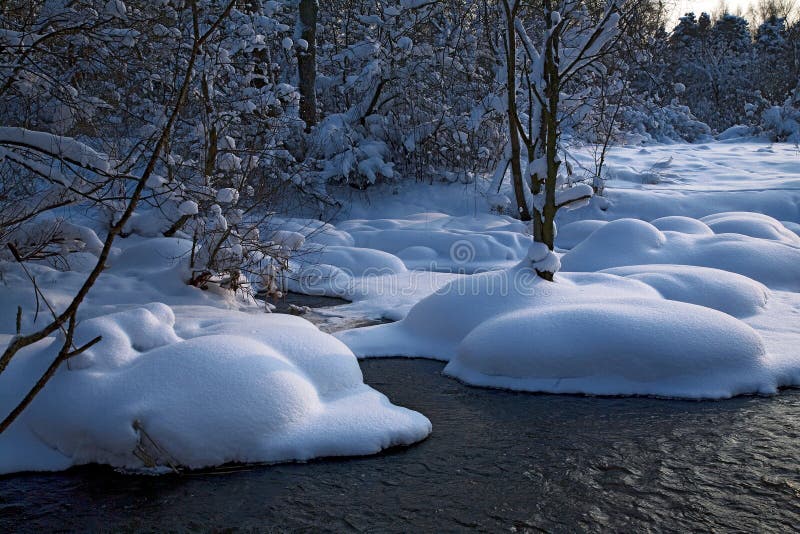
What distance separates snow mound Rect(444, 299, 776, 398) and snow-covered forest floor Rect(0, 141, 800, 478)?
0.01 metres

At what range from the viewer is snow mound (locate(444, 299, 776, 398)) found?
480 cm

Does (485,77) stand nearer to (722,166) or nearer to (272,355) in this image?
(722,166)

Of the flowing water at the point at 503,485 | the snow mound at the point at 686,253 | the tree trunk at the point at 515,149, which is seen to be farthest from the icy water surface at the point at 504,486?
the tree trunk at the point at 515,149

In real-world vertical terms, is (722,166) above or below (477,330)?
above

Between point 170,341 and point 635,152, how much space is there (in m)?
15.5

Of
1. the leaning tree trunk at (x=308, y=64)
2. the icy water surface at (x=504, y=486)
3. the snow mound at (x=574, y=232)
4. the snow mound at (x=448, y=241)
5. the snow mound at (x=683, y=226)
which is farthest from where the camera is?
the leaning tree trunk at (x=308, y=64)

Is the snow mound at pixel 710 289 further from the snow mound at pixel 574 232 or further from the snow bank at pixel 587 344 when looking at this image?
the snow mound at pixel 574 232

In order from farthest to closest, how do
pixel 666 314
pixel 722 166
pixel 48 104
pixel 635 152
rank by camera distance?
pixel 635 152 < pixel 722 166 < pixel 48 104 < pixel 666 314

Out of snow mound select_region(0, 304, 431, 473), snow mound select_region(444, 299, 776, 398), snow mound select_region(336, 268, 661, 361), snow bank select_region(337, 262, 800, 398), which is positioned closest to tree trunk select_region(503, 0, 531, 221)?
snow mound select_region(336, 268, 661, 361)

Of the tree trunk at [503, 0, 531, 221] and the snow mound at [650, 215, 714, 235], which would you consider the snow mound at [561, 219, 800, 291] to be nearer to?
the snow mound at [650, 215, 714, 235]

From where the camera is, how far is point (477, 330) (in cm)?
558

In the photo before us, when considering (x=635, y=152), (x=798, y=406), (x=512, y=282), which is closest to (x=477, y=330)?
(x=512, y=282)

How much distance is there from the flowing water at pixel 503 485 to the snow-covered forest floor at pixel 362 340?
0.22 meters

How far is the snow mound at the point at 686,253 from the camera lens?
772 centimetres
